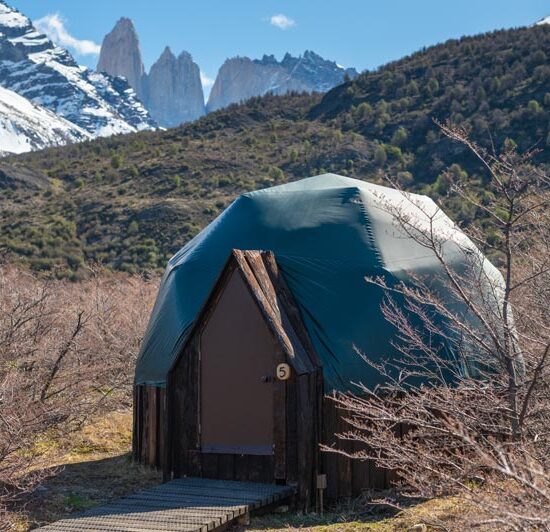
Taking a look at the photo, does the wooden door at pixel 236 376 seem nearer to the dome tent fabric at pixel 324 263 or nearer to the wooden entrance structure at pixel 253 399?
the wooden entrance structure at pixel 253 399

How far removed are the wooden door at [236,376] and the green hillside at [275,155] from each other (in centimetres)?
1733

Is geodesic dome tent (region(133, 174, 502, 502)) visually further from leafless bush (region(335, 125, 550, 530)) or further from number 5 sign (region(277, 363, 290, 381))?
leafless bush (region(335, 125, 550, 530))

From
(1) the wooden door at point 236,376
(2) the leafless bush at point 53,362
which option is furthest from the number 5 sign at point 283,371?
(2) the leafless bush at point 53,362

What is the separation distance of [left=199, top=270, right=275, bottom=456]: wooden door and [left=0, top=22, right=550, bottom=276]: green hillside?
17.3 metres

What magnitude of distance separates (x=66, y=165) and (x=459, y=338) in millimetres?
42094

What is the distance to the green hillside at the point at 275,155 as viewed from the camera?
3338cm

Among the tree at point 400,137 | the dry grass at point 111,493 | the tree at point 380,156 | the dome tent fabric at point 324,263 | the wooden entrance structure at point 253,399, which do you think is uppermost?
the tree at point 400,137

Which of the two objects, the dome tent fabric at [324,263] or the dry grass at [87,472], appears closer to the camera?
the dry grass at [87,472]

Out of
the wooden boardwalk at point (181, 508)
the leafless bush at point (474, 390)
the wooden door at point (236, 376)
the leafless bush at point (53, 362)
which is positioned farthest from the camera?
the wooden door at point (236, 376)

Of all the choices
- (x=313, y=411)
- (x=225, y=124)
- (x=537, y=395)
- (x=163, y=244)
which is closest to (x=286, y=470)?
(x=313, y=411)

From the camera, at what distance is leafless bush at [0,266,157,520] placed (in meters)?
9.10

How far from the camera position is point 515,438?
252 inches

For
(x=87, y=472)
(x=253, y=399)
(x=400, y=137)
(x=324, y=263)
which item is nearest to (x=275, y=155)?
(x=400, y=137)

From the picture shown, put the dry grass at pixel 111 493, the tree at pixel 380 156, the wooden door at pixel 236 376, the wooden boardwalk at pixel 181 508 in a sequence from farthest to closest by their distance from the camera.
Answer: the tree at pixel 380 156 → the wooden door at pixel 236 376 → the dry grass at pixel 111 493 → the wooden boardwalk at pixel 181 508
